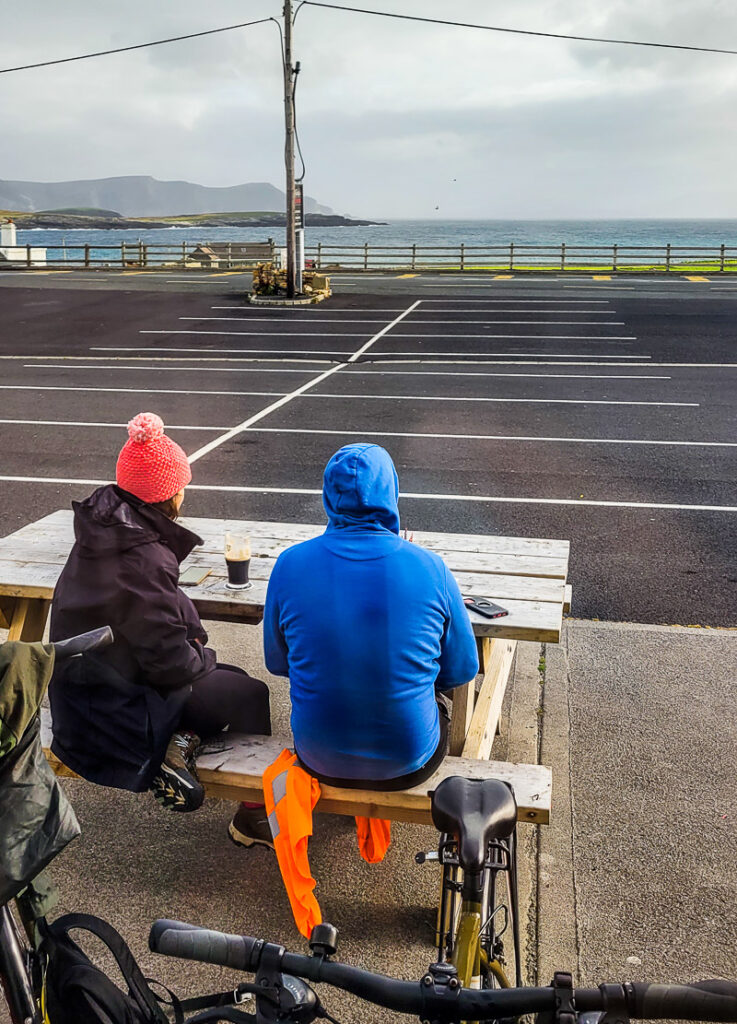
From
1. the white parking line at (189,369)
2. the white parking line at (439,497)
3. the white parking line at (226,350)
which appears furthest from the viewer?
the white parking line at (226,350)

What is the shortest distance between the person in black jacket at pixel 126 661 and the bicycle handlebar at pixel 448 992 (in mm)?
1709

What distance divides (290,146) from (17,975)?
26.6 m

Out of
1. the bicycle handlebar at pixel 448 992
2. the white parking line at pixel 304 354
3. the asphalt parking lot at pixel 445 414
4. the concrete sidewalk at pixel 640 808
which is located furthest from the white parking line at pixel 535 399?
the bicycle handlebar at pixel 448 992

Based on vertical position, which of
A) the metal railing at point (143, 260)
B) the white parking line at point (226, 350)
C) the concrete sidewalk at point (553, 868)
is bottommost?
the concrete sidewalk at point (553, 868)

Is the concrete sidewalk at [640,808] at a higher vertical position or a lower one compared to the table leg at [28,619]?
lower

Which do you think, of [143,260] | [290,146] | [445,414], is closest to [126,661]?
[445,414]

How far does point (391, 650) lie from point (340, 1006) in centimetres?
110

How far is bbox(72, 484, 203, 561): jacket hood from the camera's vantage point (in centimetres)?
328

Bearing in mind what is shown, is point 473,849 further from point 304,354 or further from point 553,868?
point 304,354

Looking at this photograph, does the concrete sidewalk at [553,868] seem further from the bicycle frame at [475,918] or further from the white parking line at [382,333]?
the white parking line at [382,333]

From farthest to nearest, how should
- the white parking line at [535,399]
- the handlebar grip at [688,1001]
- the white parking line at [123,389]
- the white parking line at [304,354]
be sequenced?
the white parking line at [304,354] → the white parking line at [123,389] → the white parking line at [535,399] → the handlebar grip at [688,1001]

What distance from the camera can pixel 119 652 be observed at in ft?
10.8

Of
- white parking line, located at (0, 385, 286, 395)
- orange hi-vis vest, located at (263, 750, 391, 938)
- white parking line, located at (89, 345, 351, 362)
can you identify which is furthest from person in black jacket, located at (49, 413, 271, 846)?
white parking line, located at (89, 345, 351, 362)

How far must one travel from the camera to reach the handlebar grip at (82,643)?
7.50ft
